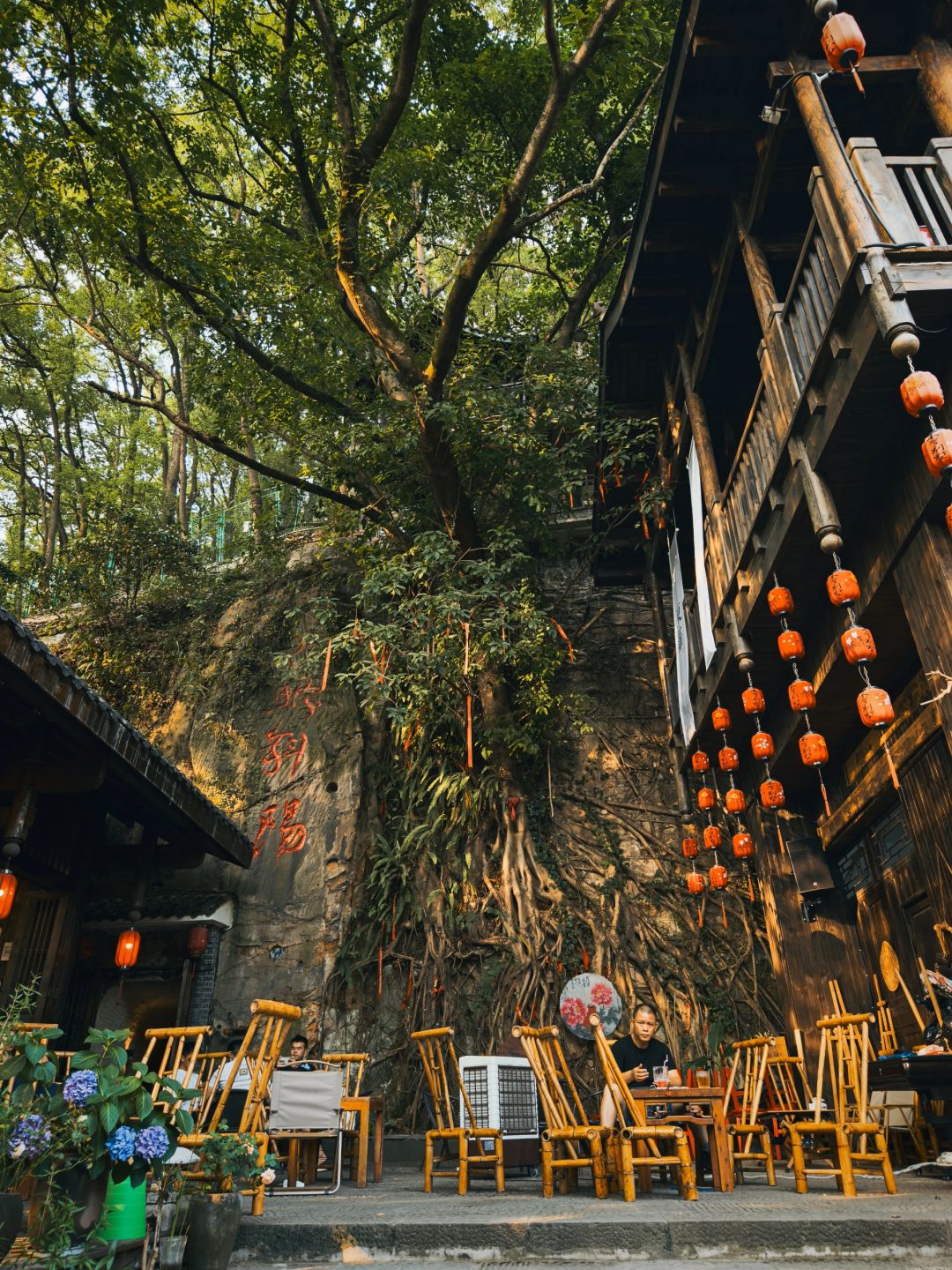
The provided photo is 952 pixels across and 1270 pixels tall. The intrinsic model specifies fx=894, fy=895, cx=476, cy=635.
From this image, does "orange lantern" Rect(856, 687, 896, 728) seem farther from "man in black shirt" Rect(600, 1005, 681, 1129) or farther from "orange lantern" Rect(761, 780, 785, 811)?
"man in black shirt" Rect(600, 1005, 681, 1129)

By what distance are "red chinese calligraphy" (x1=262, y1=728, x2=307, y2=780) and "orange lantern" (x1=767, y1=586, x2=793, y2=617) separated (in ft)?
20.7

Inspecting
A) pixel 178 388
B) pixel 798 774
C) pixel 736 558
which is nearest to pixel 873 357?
pixel 736 558

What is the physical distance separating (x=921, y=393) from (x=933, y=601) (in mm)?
1079

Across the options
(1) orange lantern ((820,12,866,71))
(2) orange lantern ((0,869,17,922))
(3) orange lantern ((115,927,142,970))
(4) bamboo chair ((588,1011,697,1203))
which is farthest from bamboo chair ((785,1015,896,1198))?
(3) orange lantern ((115,927,142,970))

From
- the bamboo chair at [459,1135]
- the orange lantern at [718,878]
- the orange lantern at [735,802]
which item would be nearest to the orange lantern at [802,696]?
the orange lantern at [735,802]

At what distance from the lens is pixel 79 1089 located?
2.68m

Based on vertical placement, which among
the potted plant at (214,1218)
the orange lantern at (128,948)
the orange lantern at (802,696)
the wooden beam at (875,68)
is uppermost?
the wooden beam at (875,68)

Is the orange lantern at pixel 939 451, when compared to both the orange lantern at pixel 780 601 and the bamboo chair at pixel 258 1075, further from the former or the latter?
the bamboo chair at pixel 258 1075

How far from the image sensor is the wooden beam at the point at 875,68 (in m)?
5.43

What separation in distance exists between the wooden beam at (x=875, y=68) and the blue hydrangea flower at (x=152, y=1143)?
21.6 ft

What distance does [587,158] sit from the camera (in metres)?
12.2

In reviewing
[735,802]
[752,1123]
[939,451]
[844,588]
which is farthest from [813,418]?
[752,1123]

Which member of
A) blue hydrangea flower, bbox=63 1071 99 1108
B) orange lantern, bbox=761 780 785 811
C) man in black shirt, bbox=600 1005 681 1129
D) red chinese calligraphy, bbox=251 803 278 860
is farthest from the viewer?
red chinese calligraphy, bbox=251 803 278 860

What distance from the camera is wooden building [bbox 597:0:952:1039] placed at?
4.55m
